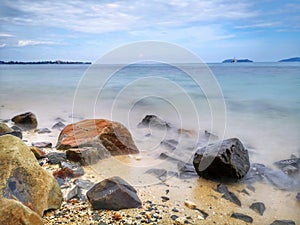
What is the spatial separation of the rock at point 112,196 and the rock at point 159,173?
0.87 m

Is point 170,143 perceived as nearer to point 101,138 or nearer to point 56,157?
point 101,138

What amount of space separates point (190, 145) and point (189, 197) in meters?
2.09

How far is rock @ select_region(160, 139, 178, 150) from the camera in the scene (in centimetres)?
501

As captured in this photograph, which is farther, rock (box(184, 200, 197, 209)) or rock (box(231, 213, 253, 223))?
rock (box(184, 200, 197, 209))

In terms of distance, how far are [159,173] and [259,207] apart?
4.42 feet

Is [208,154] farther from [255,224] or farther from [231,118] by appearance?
[231,118]

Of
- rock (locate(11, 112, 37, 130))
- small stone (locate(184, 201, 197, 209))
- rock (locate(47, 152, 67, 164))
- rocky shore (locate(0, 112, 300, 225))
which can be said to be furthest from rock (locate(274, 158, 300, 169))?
rock (locate(11, 112, 37, 130))

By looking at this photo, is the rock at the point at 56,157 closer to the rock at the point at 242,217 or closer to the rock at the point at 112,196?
the rock at the point at 112,196

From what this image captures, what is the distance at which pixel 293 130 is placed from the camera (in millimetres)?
7176

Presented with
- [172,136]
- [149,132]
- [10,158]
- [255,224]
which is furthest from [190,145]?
[10,158]

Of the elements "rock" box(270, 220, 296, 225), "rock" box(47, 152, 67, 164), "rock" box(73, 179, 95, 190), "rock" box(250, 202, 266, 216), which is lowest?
"rock" box(270, 220, 296, 225)

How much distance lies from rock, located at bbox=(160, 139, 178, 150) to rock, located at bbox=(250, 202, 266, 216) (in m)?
2.08

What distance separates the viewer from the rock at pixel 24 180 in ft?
7.68

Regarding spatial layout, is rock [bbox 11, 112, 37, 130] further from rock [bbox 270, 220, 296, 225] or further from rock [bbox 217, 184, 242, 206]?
rock [bbox 270, 220, 296, 225]
